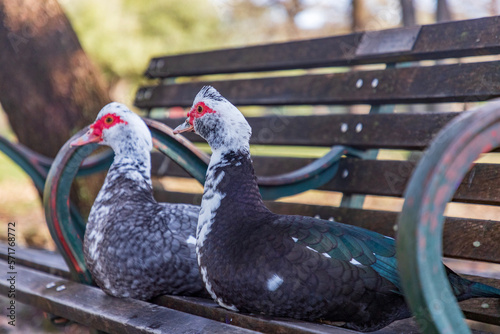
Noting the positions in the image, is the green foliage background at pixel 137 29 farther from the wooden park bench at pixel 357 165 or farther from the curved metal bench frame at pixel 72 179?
the curved metal bench frame at pixel 72 179

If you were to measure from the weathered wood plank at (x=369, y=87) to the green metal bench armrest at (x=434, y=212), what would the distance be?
54.1 inches

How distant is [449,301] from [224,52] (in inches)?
107

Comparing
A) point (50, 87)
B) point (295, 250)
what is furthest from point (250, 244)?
point (50, 87)

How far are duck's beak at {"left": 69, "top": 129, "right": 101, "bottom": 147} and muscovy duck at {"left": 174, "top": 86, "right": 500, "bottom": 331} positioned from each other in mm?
764

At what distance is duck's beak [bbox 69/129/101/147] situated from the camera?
7.33 ft

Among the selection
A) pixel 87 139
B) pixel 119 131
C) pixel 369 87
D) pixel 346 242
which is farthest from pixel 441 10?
pixel 346 242

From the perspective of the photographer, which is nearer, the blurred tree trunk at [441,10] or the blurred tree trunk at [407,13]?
the blurred tree trunk at [441,10]

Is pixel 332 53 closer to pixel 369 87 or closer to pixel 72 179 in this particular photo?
pixel 369 87

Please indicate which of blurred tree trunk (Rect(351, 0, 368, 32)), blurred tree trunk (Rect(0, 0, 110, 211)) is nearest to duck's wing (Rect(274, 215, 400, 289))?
blurred tree trunk (Rect(0, 0, 110, 211))

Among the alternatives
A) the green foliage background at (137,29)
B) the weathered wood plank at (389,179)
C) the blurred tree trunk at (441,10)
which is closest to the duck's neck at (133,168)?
the weathered wood plank at (389,179)

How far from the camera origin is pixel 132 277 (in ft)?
6.57

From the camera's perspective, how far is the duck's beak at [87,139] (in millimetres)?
2234

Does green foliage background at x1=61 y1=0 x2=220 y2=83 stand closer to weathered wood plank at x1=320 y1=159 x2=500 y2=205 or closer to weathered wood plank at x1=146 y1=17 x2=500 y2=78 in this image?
weathered wood plank at x1=146 y1=17 x2=500 y2=78

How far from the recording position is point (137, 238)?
204 cm
